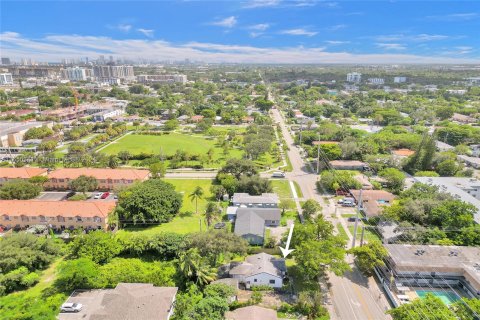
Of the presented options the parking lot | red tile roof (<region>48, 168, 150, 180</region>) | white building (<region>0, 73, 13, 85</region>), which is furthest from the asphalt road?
white building (<region>0, 73, 13, 85</region>)

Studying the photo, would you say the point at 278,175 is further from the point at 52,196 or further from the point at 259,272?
the point at 52,196

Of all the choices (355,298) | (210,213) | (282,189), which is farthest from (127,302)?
(282,189)

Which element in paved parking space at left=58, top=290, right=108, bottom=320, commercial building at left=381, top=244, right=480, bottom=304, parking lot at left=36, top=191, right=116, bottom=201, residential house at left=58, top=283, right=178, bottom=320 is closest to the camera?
residential house at left=58, top=283, right=178, bottom=320

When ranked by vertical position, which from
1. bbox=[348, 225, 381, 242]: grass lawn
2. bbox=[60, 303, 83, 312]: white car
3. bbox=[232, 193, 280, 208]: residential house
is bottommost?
bbox=[348, 225, 381, 242]: grass lawn

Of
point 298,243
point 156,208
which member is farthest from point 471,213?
point 156,208

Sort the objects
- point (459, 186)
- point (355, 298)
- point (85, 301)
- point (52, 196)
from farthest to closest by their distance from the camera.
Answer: point (52, 196)
point (459, 186)
point (355, 298)
point (85, 301)

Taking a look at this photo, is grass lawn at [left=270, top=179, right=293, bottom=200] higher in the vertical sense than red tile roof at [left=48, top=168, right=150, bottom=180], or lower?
lower

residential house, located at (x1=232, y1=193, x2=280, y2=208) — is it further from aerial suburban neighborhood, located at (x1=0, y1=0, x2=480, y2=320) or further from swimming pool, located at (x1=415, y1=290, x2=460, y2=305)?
swimming pool, located at (x1=415, y1=290, x2=460, y2=305)
